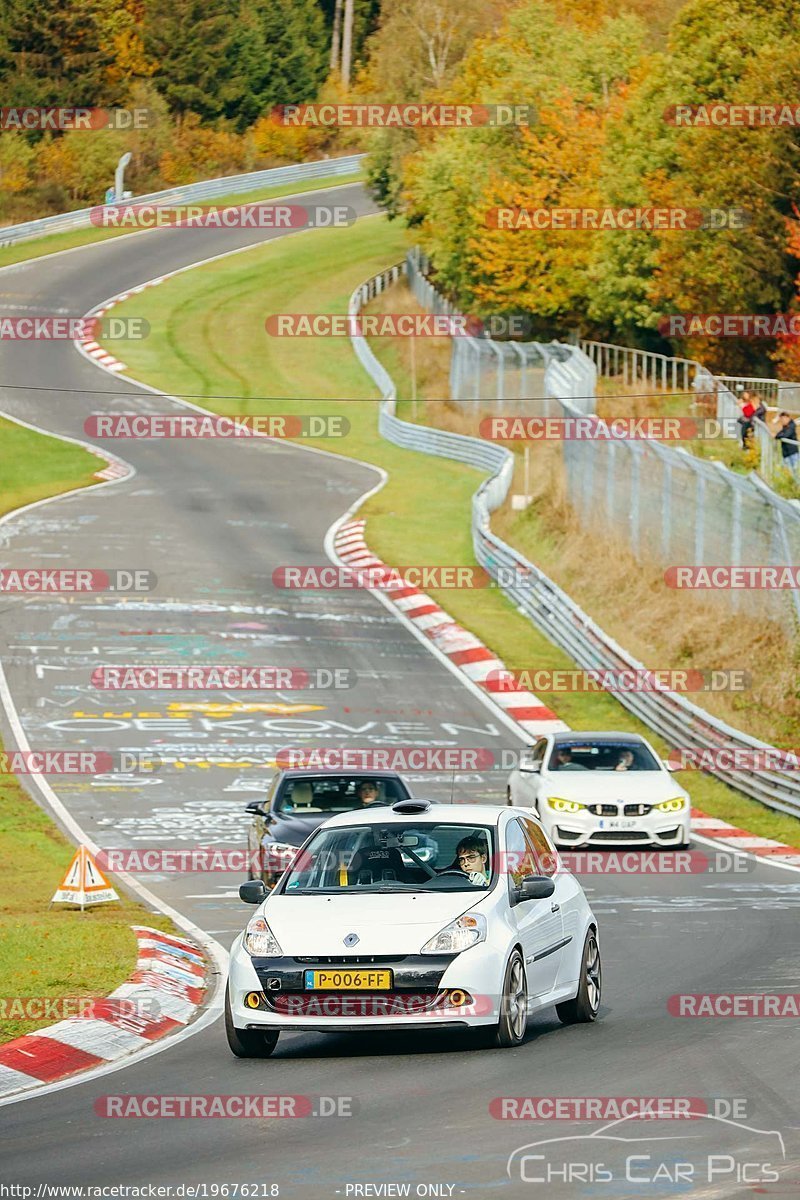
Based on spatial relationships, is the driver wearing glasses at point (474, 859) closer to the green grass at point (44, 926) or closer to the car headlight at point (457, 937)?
the car headlight at point (457, 937)

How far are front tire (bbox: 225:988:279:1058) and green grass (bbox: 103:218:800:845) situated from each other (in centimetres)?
1376

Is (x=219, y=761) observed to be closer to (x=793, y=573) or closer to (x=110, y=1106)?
(x=793, y=573)

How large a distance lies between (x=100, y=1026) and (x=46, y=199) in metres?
86.6

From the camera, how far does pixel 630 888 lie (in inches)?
782

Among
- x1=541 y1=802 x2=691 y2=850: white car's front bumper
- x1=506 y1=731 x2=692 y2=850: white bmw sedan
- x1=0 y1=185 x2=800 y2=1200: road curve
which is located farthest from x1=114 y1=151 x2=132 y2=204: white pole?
x1=541 y1=802 x2=691 y2=850: white car's front bumper

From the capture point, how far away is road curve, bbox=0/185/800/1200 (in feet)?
27.7

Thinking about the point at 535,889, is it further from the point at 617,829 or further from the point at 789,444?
the point at 789,444

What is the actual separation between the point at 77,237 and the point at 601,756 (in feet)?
224

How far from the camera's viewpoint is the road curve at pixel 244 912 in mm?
8438

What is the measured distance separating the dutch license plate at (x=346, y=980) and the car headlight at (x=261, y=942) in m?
0.25

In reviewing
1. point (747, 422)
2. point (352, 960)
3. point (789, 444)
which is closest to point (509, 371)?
point (747, 422)

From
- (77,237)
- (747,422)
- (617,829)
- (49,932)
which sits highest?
(747,422)

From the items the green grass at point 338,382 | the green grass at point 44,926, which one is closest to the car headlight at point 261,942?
the green grass at point 44,926

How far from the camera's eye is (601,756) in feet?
77.8
